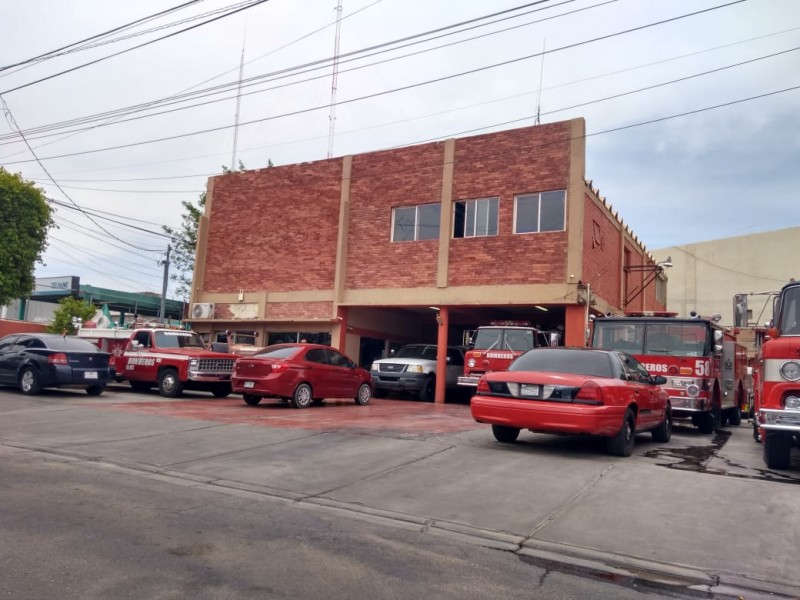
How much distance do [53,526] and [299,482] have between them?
2669 millimetres

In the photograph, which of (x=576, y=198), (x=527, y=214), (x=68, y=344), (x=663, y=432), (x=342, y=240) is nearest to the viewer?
(x=663, y=432)

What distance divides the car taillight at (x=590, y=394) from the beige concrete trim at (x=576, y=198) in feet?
35.5

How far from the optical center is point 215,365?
1802 cm

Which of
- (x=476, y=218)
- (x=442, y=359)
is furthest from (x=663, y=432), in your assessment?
(x=476, y=218)

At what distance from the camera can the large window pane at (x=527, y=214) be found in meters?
20.0

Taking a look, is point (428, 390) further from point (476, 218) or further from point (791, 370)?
point (791, 370)

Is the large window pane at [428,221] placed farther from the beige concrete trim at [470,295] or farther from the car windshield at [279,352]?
the car windshield at [279,352]

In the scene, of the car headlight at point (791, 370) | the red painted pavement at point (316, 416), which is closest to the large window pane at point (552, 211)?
the red painted pavement at point (316, 416)

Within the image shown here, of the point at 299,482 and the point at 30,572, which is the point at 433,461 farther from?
the point at 30,572

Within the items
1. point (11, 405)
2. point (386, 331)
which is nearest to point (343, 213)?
point (386, 331)

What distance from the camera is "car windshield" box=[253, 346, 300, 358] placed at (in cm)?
1528

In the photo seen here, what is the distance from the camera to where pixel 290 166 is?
25297mm

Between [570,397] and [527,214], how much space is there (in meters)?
12.4

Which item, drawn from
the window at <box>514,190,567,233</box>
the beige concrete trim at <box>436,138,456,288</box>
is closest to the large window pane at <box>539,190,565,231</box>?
the window at <box>514,190,567,233</box>
